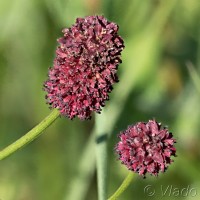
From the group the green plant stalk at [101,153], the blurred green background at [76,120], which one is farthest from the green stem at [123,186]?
the blurred green background at [76,120]

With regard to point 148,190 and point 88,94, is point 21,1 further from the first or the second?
point 88,94

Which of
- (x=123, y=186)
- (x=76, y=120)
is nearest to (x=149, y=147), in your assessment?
(x=123, y=186)

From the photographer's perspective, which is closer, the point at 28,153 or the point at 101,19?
the point at 101,19

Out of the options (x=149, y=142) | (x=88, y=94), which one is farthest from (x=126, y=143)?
(x=88, y=94)

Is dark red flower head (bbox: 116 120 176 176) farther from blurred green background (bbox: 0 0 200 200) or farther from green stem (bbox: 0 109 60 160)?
blurred green background (bbox: 0 0 200 200)

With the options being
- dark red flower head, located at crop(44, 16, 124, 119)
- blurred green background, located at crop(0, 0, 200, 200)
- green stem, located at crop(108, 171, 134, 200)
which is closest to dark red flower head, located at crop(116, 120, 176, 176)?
green stem, located at crop(108, 171, 134, 200)

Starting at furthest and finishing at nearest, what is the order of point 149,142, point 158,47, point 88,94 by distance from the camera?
point 158,47 < point 149,142 < point 88,94

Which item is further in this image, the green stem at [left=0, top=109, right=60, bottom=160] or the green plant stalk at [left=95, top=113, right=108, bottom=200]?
the green plant stalk at [left=95, top=113, right=108, bottom=200]

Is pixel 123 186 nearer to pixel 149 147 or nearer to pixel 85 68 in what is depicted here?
pixel 149 147
